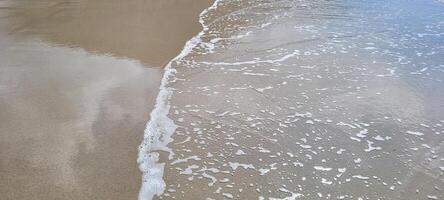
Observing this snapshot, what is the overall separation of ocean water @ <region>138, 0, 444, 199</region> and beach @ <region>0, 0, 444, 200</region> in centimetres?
1

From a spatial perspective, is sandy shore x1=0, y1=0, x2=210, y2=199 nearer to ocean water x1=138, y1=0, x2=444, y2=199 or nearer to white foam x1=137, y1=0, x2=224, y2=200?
white foam x1=137, y1=0, x2=224, y2=200

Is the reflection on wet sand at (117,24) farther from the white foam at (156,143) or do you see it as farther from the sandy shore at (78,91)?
the white foam at (156,143)

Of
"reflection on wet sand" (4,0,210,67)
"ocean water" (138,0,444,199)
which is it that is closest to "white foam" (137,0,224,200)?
"ocean water" (138,0,444,199)

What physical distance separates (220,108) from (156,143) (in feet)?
2.82

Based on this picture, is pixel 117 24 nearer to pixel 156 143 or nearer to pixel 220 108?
pixel 220 108

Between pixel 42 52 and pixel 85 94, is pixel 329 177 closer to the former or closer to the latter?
pixel 85 94

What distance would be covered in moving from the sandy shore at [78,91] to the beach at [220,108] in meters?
0.02

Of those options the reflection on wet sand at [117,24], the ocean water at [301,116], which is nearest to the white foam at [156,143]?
the ocean water at [301,116]

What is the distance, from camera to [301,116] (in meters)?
4.19

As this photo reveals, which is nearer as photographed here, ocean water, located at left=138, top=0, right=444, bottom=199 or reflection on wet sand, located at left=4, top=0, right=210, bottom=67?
ocean water, located at left=138, top=0, right=444, bottom=199

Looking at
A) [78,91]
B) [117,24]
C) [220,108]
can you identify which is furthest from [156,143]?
[117,24]

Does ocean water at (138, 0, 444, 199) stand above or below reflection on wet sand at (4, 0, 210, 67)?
below

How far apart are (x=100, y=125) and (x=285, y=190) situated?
171cm

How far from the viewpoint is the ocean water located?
127 inches
